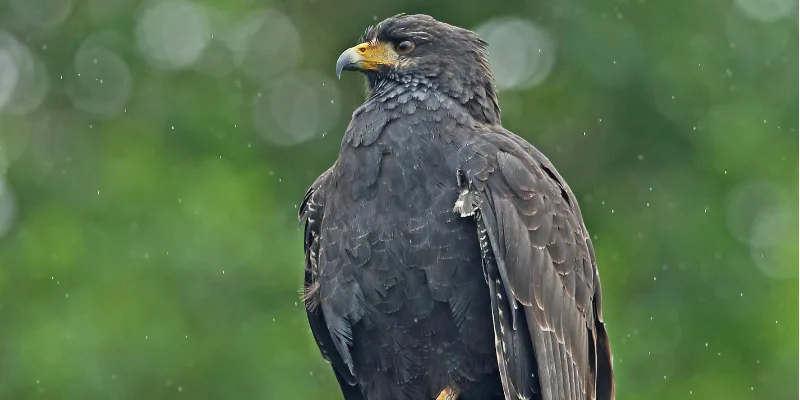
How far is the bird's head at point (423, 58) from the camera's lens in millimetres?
7066

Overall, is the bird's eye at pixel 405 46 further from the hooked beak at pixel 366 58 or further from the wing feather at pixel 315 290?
the wing feather at pixel 315 290

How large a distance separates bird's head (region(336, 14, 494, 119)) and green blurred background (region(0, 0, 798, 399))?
547cm

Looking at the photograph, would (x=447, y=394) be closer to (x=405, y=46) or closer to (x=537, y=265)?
(x=537, y=265)

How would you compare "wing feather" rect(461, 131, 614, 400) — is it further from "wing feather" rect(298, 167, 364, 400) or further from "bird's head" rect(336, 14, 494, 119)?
"wing feather" rect(298, 167, 364, 400)

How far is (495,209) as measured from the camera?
655 cm

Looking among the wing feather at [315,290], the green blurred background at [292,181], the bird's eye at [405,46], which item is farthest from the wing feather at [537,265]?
the green blurred background at [292,181]

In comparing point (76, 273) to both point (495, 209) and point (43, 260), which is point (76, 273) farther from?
point (495, 209)

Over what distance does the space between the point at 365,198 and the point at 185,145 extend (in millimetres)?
7534

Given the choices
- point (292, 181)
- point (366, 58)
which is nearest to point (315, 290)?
point (366, 58)

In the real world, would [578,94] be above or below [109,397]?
Result: above

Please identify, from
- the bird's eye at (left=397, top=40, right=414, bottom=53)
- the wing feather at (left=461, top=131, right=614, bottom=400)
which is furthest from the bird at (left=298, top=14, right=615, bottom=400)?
the bird's eye at (left=397, top=40, right=414, bottom=53)

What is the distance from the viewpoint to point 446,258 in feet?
21.2

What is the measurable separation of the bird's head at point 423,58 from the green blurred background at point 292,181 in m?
5.47

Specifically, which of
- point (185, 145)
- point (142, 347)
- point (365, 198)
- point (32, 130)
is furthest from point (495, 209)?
point (32, 130)
